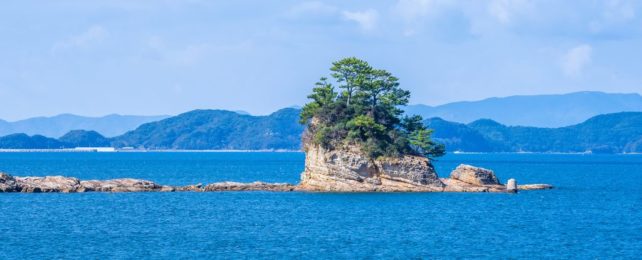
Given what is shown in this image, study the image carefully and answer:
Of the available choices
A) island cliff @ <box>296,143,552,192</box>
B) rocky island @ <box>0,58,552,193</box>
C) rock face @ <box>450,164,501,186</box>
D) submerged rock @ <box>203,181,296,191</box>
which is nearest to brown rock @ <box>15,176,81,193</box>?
rocky island @ <box>0,58,552,193</box>

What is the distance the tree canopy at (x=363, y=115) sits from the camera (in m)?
87.7

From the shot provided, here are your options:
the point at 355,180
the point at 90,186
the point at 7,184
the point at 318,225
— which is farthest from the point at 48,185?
the point at 318,225

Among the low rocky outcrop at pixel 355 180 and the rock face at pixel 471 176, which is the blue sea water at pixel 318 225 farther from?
the rock face at pixel 471 176

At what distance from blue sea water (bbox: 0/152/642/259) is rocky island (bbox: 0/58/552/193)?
2.86 metres

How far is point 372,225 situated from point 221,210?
1383 centimetres

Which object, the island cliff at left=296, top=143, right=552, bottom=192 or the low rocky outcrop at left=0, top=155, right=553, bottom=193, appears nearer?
the island cliff at left=296, top=143, right=552, bottom=192

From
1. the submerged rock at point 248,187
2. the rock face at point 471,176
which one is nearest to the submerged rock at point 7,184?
the submerged rock at point 248,187

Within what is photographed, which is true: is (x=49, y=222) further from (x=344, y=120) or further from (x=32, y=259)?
(x=344, y=120)

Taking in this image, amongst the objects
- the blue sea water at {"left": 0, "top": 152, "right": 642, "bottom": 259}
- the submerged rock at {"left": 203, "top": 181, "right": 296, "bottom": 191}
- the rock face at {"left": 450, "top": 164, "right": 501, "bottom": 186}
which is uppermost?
the rock face at {"left": 450, "top": 164, "right": 501, "bottom": 186}

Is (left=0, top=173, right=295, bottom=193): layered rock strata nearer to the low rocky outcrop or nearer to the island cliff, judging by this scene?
the low rocky outcrop

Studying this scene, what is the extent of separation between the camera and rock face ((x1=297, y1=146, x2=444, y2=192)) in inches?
3383

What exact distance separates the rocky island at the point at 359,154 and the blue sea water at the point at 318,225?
113 inches

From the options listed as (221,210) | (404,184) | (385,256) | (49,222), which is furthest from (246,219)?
(404,184)

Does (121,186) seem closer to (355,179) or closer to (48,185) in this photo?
(48,185)
